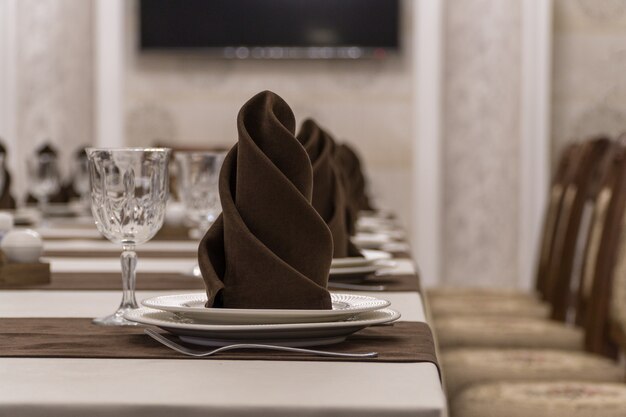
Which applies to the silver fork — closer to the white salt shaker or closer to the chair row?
the white salt shaker

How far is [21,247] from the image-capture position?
160 centimetres

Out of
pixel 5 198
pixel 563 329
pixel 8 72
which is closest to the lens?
pixel 563 329

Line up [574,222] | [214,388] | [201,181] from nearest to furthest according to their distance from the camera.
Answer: [214,388] → [201,181] → [574,222]

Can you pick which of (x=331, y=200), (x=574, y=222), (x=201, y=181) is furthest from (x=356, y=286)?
(x=574, y=222)

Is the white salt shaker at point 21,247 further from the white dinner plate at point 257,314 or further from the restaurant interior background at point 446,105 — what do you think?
the restaurant interior background at point 446,105

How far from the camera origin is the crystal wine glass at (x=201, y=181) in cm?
176

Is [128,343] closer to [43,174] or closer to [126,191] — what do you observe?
[126,191]

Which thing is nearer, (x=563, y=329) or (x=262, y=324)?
(x=262, y=324)

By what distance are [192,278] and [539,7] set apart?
398 cm

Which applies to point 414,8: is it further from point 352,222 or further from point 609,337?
point 352,222

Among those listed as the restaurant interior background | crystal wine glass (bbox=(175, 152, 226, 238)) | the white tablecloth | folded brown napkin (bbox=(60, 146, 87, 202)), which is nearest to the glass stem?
the white tablecloth

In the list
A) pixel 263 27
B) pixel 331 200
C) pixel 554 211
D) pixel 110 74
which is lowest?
pixel 554 211

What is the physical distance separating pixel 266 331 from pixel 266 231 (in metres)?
0.13

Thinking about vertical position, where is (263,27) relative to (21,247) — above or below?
above
